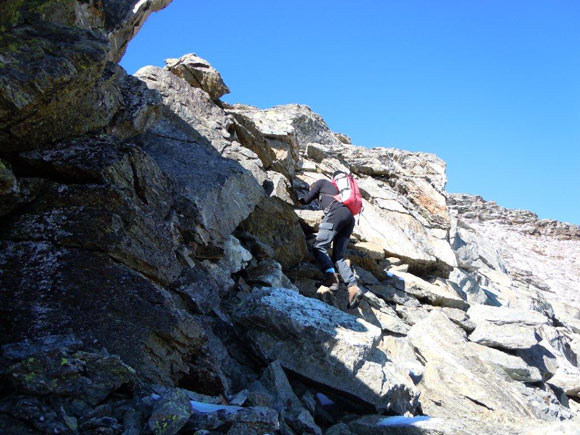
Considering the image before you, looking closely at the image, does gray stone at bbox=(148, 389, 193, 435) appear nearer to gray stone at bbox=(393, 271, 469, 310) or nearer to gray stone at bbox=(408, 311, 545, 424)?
gray stone at bbox=(408, 311, 545, 424)

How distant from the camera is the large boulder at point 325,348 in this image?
29.3 feet

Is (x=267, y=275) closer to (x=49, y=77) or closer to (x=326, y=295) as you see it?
(x=326, y=295)

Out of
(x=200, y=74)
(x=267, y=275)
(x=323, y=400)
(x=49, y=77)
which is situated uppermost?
(x=200, y=74)

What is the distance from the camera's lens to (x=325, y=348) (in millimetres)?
9156

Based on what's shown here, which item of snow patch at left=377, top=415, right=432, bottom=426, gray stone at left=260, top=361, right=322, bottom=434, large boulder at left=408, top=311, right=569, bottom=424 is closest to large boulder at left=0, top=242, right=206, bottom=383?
gray stone at left=260, top=361, right=322, bottom=434

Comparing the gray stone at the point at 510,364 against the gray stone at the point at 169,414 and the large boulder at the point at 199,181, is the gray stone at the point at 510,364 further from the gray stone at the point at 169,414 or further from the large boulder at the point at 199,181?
the gray stone at the point at 169,414

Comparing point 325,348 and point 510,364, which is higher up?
point 510,364

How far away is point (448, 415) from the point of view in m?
10.7

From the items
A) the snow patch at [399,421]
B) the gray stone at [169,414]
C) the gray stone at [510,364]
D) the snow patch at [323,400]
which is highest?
the gray stone at [510,364]

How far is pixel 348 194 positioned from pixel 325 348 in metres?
5.27

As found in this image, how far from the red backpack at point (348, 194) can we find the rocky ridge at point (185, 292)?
1.55 meters

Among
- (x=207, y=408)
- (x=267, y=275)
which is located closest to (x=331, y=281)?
(x=267, y=275)

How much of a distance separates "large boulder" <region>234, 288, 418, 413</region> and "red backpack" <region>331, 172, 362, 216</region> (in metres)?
3.99

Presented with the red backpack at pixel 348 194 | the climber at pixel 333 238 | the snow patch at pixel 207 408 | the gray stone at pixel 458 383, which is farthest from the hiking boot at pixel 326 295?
the snow patch at pixel 207 408
